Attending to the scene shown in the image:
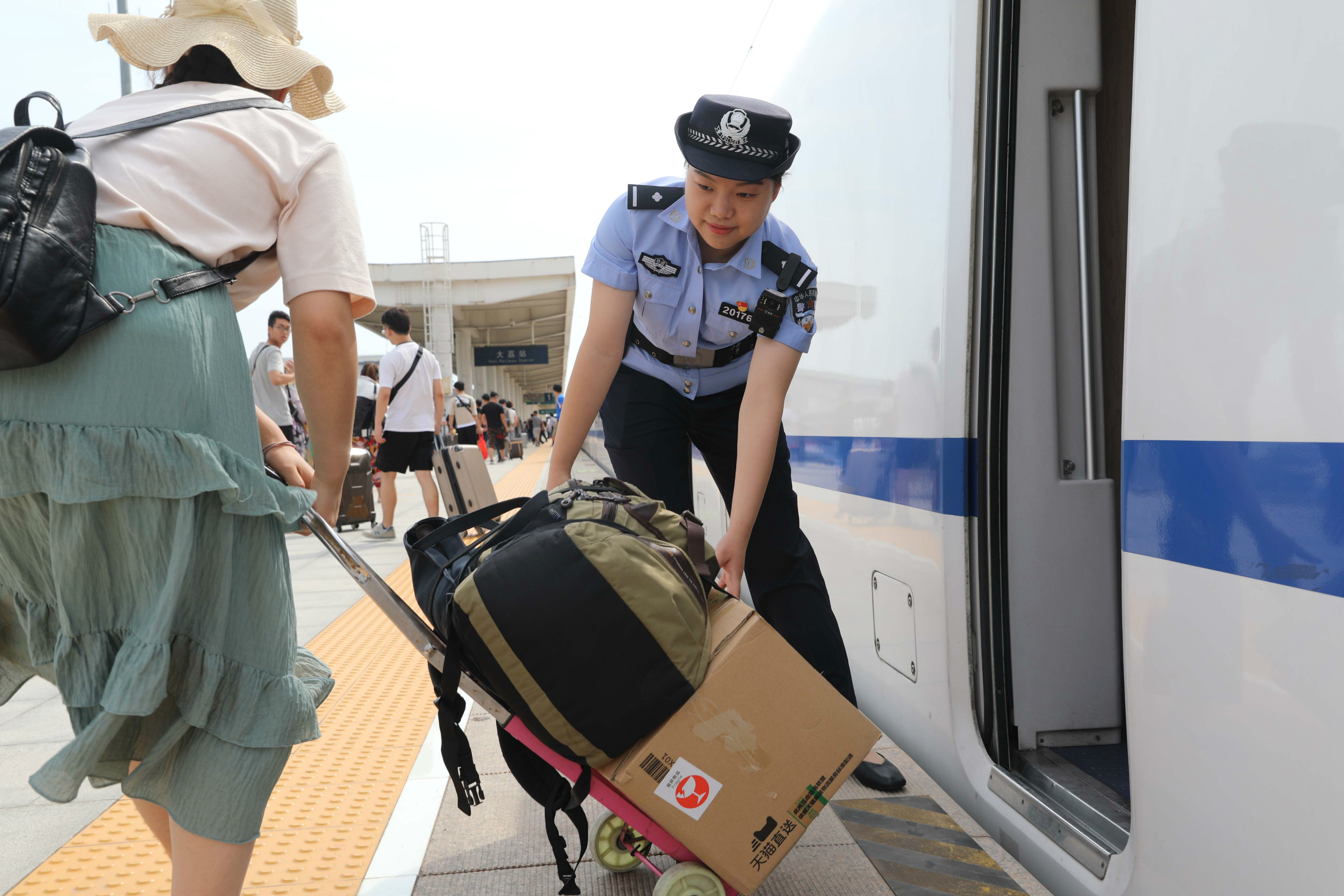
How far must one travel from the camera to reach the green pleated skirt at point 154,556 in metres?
1.11

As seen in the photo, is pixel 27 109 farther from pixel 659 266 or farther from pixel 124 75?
pixel 124 75

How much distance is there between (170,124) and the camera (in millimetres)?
1214

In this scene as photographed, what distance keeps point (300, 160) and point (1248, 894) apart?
1.59 metres

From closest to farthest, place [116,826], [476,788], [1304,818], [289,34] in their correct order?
[1304,818]
[289,34]
[476,788]
[116,826]

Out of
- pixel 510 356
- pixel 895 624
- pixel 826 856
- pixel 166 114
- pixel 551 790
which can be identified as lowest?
pixel 826 856

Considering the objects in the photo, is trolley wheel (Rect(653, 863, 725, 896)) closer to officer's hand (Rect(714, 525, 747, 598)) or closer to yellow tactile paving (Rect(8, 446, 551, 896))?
officer's hand (Rect(714, 525, 747, 598))

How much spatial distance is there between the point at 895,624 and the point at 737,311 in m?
0.90

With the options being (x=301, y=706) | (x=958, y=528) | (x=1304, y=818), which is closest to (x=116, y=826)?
(x=301, y=706)

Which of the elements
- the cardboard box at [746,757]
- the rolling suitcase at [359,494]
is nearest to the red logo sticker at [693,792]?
the cardboard box at [746,757]

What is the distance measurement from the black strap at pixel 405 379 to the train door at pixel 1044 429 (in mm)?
5289

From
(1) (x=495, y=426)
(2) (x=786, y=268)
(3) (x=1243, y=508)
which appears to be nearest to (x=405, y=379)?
(2) (x=786, y=268)

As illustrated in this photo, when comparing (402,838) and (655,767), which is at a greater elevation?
(655,767)

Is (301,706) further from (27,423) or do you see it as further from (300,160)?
(300,160)

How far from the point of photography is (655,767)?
145 centimetres
